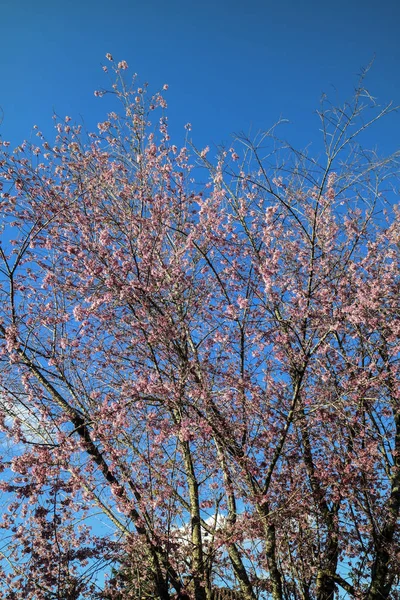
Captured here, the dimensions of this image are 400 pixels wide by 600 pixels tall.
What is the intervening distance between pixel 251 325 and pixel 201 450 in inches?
76.4

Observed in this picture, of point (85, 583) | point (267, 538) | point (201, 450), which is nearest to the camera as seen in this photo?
point (267, 538)

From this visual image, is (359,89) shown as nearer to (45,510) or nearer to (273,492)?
(273,492)

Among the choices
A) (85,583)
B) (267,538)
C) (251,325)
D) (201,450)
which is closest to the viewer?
(267,538)

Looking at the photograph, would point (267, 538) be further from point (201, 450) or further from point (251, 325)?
point (251, 325)

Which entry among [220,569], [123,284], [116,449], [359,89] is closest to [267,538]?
[220,569]

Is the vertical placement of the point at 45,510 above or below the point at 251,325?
below

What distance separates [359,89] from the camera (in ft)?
20.8

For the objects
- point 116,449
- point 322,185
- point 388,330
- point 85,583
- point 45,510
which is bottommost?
point 85,583

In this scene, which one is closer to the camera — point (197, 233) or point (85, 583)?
point (85, 583)

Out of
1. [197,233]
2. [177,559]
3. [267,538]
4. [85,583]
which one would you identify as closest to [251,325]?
[197,233]

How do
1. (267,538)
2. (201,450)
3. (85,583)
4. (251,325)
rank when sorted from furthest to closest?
(251,325)
(201,450)
(85,583)
(267,538)

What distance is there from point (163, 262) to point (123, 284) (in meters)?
1.27

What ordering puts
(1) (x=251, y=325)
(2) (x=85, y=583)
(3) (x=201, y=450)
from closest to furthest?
(2) (x=85, y=583)
(3) (x=201, y=450)
(1) (x=251, y=325)

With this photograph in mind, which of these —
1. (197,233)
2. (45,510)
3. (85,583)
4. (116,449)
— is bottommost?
(85,583)
